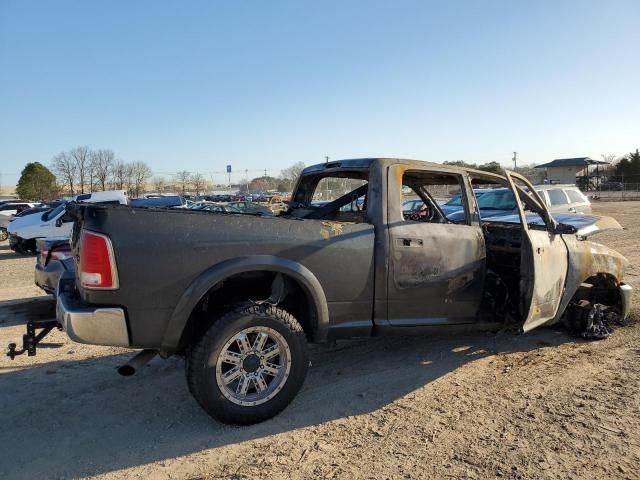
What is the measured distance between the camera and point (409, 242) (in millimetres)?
4066

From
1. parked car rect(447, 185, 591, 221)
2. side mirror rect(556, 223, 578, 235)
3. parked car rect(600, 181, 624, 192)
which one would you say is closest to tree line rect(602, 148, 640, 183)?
parked car rect(600, 181, 624, 192)

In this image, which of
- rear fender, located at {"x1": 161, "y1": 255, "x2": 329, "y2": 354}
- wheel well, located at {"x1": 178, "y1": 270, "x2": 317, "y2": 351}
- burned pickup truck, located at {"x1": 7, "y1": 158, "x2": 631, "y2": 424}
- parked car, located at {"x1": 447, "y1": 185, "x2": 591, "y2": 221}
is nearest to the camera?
burned pickup truck, located at {"x1": 7, "y1": 158, "x2": 631, "y2": 424}

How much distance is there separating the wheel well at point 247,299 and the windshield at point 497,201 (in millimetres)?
8967

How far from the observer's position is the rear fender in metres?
3.31

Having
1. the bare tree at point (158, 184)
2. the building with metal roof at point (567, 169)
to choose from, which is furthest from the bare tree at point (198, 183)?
the building with metal roof at point (567, 169)

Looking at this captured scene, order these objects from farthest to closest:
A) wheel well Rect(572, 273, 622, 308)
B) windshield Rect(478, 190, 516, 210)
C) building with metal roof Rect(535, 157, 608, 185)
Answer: building with metal roof Rect(535, 157, 608, 185), windshield Rect(478, 190, 516, 210), wheel well Rect(572, 273, 622, 308)

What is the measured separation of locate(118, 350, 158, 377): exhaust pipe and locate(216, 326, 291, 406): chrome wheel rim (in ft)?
1.81

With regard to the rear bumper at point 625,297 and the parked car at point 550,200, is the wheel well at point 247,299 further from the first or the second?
the parked car at point 550,200

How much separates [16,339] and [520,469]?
215 inches

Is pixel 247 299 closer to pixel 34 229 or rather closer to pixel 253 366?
pixel 253 366

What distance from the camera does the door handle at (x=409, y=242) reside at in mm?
4027

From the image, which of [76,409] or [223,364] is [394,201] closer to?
[223,364]

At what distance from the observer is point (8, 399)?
4.04 metres

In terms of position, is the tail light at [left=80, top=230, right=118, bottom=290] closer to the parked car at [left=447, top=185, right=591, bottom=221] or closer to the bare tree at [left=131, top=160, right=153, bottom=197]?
the parked car at [left=447, top=185, right=591, bottom=221]
